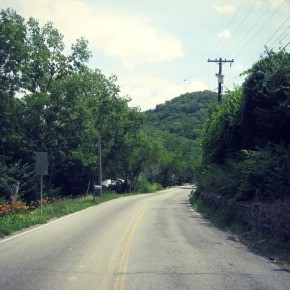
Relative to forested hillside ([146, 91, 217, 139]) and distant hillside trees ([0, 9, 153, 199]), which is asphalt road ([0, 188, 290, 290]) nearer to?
distant hillside trees ([0, 9, 153, 199])

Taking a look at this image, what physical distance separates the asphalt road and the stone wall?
Answer: 1119 millimetres

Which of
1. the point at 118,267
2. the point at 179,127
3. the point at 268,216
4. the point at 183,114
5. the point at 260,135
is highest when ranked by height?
the point at 183,114

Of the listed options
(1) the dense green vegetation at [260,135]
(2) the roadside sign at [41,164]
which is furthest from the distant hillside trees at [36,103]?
(1) the dense green vegetation at [260,135]

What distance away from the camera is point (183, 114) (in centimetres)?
8625

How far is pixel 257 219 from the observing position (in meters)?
14.1

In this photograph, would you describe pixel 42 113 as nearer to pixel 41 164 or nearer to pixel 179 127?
pixel 41 164

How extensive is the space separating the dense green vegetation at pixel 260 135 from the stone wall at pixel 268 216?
0.43 metres

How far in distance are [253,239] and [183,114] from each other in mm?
73870

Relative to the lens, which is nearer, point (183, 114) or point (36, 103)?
point (36, 103)

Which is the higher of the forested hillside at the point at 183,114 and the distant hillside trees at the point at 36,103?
the forested hillside at the point at 183,114

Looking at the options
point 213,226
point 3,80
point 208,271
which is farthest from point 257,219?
point 3,80

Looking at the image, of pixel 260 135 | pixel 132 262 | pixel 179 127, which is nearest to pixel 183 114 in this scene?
pixel 179 127

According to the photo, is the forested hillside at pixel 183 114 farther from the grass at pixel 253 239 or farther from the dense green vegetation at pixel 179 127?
the grass at pixel 253 239

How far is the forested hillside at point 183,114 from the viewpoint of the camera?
78.5 meters
